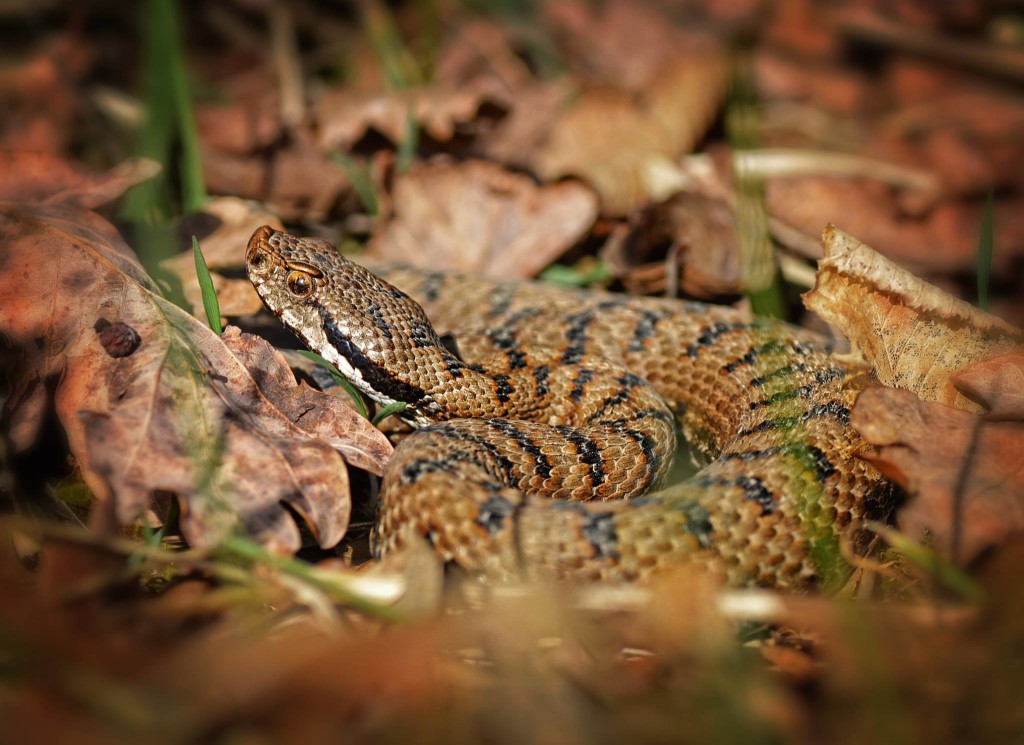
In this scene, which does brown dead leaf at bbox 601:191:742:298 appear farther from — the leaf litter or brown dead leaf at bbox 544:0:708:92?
brown dead leaf at bbox 544:0:708:92

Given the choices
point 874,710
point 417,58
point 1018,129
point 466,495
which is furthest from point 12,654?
point 1018,129

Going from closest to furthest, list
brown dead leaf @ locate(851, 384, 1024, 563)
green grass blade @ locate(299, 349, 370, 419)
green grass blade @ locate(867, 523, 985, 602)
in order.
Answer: green grass blade @ locate(867, 523, 985, 602) → brown dead leaf @ locate(851, 384, 1024, 563) → green grass blade @ locate(299, 349, 370, 419)

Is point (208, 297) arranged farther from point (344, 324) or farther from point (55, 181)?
point (55, 181)

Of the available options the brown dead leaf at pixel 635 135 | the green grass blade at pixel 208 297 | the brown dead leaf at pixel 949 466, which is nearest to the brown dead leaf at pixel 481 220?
the brown dead leaf at pixel 635 135

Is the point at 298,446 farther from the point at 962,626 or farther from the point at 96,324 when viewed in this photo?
the point at 962,626

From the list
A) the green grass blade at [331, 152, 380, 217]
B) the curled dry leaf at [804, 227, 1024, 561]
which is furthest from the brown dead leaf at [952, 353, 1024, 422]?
the green grass blade at [331, 152, 380, 217]

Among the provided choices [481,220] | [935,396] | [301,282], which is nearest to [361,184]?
[481,220]
